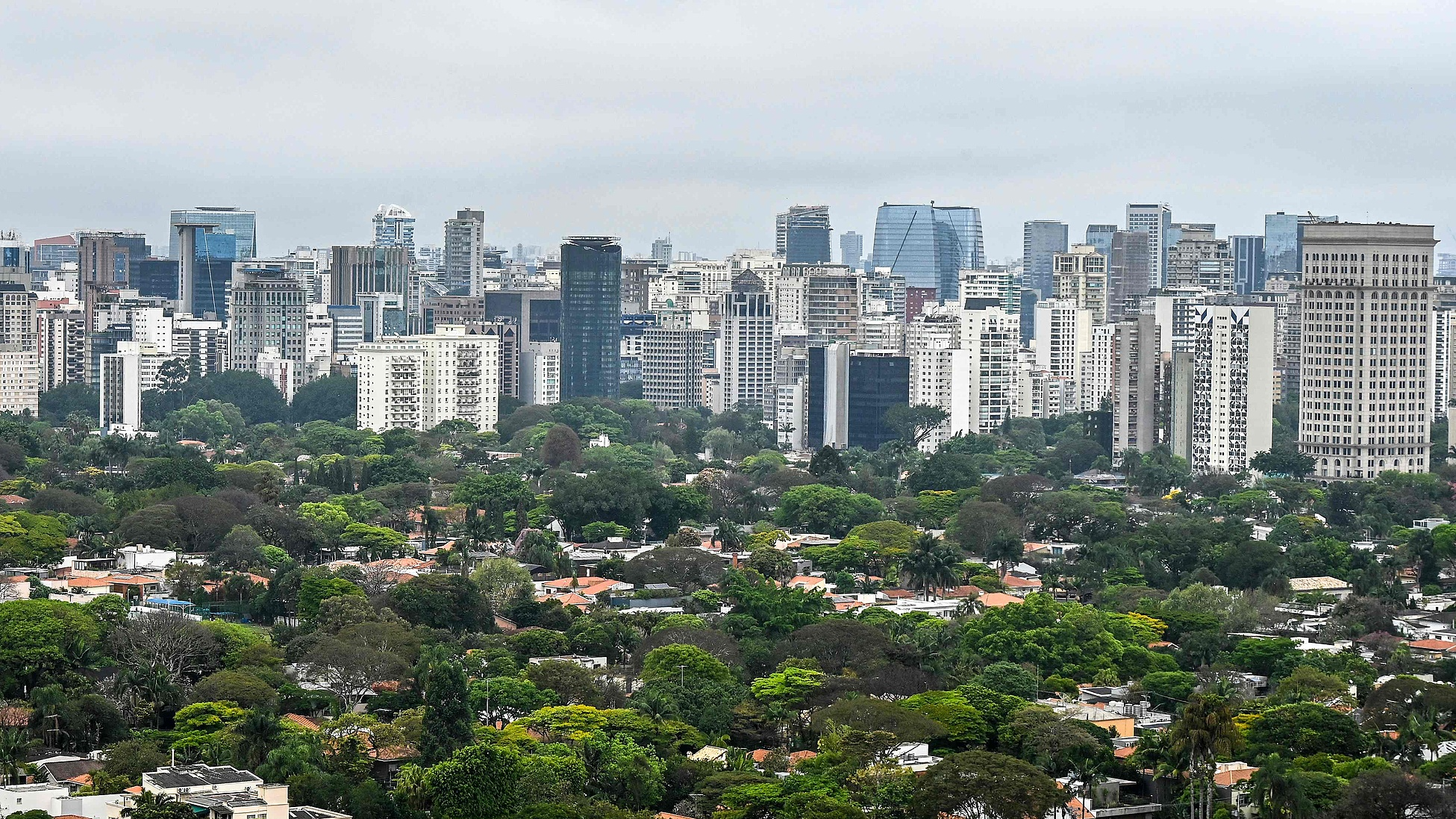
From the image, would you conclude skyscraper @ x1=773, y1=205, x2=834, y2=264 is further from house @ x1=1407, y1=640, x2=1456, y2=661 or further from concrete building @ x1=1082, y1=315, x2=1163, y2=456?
house @ x1=1407, y1=640, x2=1456, y2=661

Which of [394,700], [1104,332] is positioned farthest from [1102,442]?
[394,700]

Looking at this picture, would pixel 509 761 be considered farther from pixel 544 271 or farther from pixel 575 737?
pixel 544 271

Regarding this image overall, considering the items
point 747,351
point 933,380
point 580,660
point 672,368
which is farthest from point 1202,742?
point 672,368

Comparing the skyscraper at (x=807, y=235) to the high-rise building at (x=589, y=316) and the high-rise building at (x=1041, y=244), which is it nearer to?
the high-rise building at (x=1041, y=244)

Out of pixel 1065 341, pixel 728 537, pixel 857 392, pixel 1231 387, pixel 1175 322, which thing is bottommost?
pixel 728 537

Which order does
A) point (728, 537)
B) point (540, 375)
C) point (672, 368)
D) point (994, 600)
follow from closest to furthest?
point (994, 600)
point (728, 537)
point (540, 375)
point (672, 368)

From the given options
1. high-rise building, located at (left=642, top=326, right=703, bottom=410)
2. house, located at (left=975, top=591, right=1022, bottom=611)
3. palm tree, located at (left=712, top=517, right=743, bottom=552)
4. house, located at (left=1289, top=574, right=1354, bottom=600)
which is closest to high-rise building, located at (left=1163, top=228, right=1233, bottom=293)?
high-rise building, located at (left=642, top=326, right=703, bottom=410)

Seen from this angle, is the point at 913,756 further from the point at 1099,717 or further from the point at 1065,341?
the point at 1065,341
